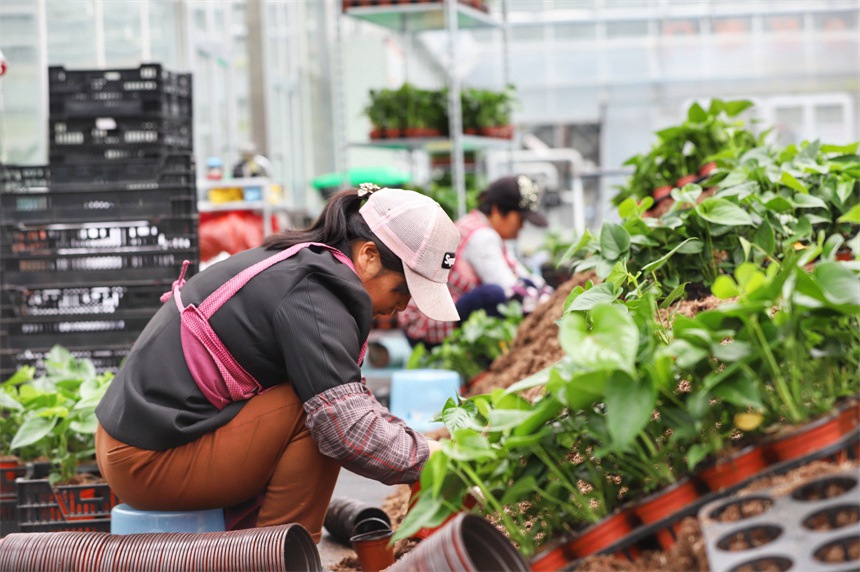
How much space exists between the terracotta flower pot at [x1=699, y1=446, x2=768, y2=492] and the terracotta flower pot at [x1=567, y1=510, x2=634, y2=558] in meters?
0.13

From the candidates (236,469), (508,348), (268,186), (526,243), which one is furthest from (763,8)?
(236,469)

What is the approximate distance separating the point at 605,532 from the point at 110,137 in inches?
114

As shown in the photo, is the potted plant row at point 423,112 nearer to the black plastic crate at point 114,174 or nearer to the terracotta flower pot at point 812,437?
the black plastic crate at point 114,174

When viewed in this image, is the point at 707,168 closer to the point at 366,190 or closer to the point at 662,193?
the point at 662,193

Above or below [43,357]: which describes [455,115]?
above

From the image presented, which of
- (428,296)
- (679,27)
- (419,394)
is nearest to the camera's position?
(428,296)

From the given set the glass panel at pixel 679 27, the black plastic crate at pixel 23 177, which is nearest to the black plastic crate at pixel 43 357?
the black plastic crate at pixel 23 177

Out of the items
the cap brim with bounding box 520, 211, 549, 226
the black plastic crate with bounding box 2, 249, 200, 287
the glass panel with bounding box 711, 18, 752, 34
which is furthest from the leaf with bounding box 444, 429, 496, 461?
the glass panel with bounding box 711, 18, 752, 34

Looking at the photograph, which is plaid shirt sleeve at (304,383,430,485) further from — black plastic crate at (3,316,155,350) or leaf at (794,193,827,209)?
black plastic crate at (3,316,155,350)

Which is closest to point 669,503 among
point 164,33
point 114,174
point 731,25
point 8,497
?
point 8,497

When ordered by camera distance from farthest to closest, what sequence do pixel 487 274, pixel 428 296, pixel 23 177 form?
pixel 487 274 < pixel 23 177 < pixel 428 296

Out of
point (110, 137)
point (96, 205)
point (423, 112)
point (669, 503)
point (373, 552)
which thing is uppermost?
point (423, 112)

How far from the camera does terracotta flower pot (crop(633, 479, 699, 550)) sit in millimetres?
1352

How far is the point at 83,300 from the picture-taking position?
343 centimetres
